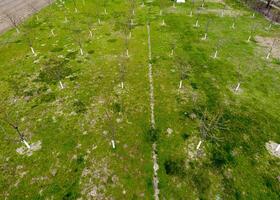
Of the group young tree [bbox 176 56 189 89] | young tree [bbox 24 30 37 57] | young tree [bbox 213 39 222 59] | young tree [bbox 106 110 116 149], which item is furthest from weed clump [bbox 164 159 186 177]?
young tree [bbox 24 30 37 57]

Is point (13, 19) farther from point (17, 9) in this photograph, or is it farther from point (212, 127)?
→ point (212, 127)

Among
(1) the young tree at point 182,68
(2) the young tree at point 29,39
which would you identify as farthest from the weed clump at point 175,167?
(2) the young tree at point 29,39

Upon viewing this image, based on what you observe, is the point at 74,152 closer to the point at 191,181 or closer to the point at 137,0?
the point at 191,181

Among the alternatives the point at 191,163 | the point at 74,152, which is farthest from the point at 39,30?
the point at 191,163

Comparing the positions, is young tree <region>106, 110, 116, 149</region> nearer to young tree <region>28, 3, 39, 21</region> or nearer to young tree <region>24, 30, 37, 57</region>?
young tree <region>24, 30, 37, 57</region>

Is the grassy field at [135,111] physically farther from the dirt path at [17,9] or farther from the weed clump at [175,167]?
the dirt path at [17,9]

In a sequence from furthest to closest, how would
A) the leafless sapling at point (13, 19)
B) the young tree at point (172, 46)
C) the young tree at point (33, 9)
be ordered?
the young tree at point (33, 9)
the leafless sapling at point (13, 19)
the young tree at point (172, 46)
